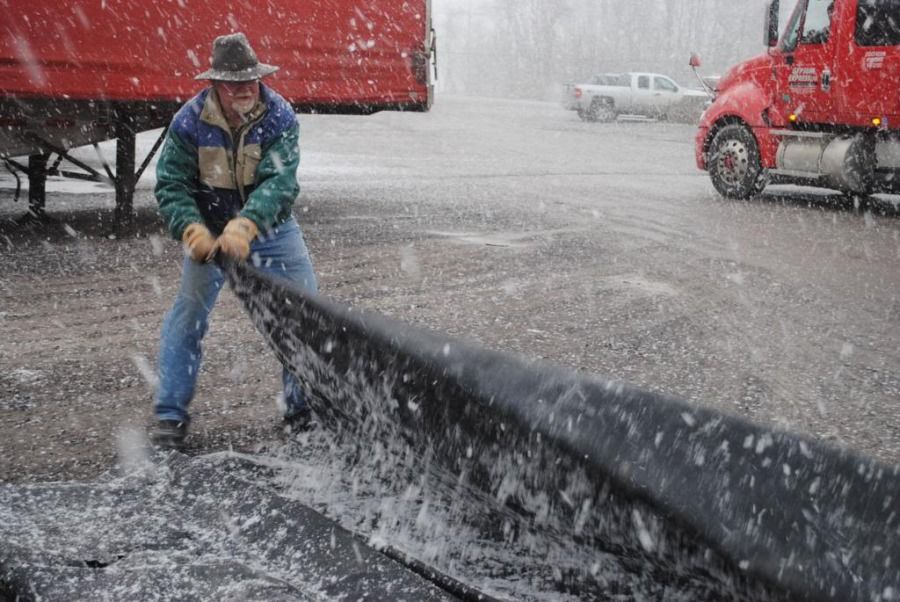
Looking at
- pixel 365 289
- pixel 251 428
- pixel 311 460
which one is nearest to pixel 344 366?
pixel 311 460

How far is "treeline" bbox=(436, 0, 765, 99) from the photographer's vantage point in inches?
A: 1789

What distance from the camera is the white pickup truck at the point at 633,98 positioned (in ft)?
98.3

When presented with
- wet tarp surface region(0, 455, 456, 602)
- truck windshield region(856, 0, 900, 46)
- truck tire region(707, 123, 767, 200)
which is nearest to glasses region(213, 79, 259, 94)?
wet tarp surface region(0, 455, 456, 602)

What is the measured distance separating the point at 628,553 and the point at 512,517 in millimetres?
497

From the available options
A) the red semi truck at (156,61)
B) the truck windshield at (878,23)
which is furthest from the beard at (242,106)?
the truck windshield at (878,23)

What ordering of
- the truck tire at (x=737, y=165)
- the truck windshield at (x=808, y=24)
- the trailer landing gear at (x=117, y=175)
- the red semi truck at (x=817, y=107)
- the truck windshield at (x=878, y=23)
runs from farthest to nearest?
the truck tire at (x=737, y=165) → the truck windshield at (x=808, y=24) → the red semi truck at (x=817, y=107) → the truck windshield at (x=878, y=23) → the trailer landing gear at (x=117, y=175)

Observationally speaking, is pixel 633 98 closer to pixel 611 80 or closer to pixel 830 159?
pixel 611 80

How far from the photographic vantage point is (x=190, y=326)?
3994mm

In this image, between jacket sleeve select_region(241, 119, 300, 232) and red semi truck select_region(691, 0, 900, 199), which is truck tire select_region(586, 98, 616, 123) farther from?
jacket sleeve select_region(241, 119, 300, 232)

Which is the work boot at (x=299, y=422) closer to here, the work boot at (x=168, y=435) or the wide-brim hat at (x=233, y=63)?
the work boot at (x=168, y=435)

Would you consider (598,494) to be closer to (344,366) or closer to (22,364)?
(344,366)

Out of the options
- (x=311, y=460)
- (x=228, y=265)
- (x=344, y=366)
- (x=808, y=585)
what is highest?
(x=228, y=265)

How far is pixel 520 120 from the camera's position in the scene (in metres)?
29.3

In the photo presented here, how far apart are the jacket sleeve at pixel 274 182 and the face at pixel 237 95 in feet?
0.63
